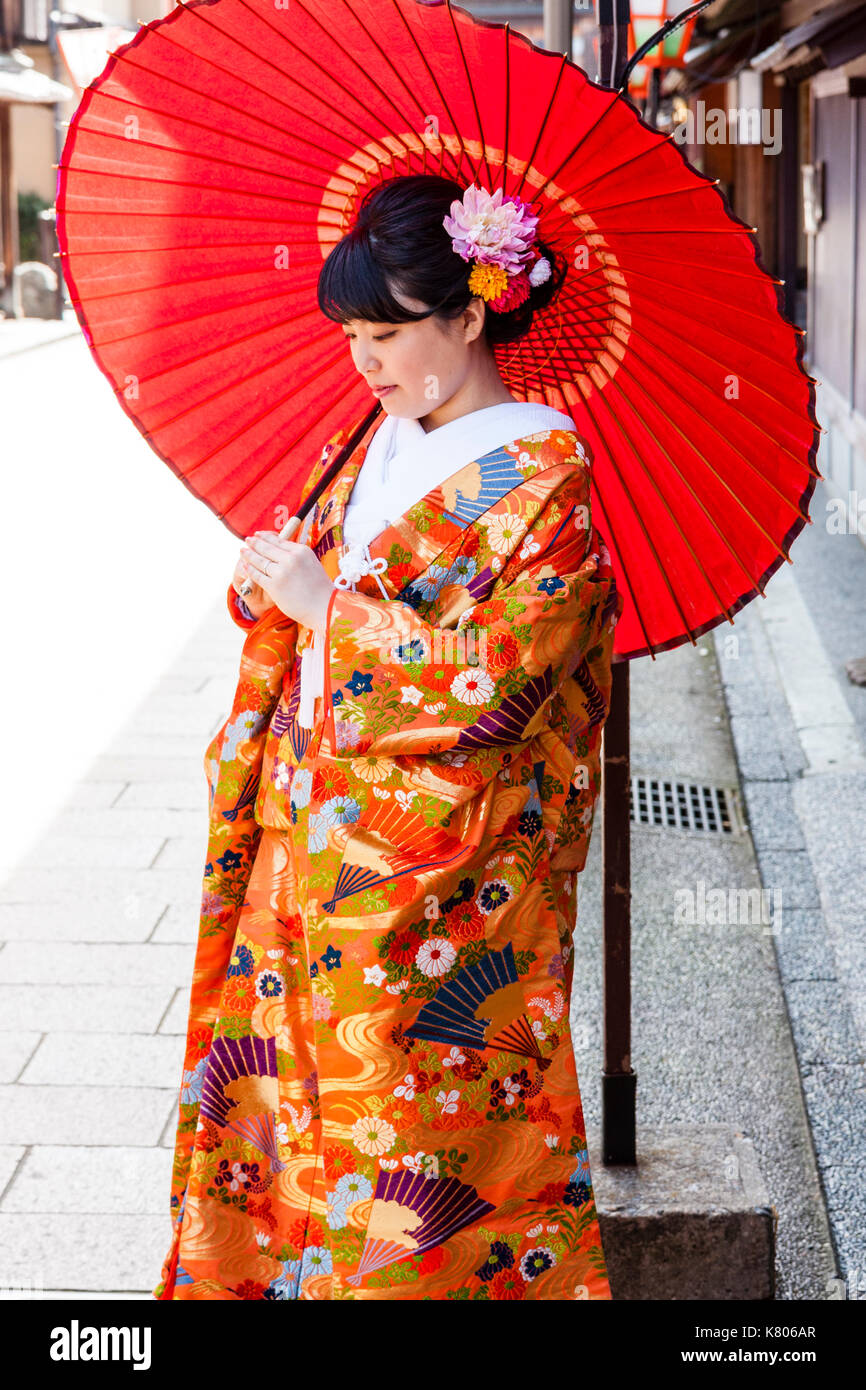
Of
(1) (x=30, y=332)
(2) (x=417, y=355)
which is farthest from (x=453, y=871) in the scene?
(1) (x=30, y=332)

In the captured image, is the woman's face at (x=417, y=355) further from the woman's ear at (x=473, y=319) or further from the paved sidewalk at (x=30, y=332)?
the paved sidewalk at (x=30, y=332)

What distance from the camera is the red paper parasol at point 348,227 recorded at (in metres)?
2.06

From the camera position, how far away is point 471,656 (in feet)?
6.41

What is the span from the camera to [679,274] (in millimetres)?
2146

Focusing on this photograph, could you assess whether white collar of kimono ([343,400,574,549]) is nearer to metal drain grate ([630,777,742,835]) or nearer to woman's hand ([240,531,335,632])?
woman's hand ([240,531,335,632])

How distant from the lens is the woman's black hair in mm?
2041

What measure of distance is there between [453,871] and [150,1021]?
2.21m

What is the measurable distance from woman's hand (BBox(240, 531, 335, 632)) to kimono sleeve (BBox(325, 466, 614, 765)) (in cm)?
5

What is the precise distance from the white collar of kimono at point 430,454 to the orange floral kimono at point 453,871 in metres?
0.04

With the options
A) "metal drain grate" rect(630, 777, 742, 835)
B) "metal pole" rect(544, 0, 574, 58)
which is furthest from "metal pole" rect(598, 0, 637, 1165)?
"metal pole" rect(544, 0, 574, 58)

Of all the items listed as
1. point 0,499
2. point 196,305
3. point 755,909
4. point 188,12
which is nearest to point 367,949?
point 196,305

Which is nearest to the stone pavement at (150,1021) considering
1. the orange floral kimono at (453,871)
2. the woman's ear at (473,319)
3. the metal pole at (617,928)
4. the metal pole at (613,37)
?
the metal pole at (617,928)
